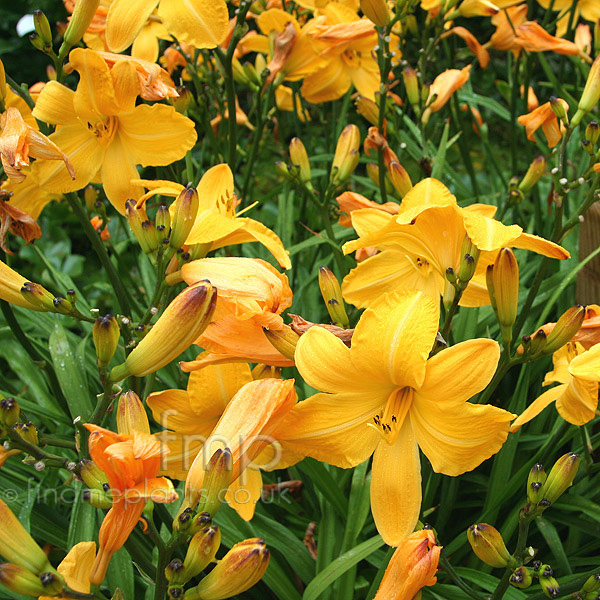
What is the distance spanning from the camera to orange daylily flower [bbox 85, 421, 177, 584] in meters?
0.89

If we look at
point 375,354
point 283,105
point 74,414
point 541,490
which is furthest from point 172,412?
point 283,105

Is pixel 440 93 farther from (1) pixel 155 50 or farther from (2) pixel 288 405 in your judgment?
(2) pixel 288 405

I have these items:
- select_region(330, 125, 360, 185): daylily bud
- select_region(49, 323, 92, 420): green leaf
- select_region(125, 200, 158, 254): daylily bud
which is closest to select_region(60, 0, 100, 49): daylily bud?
select_region(125, 200, 158, 254): daylily bud

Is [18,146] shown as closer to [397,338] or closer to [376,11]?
[397,338]

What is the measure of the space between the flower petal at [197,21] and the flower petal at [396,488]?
3.79ft

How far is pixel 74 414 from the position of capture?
5.66 feet

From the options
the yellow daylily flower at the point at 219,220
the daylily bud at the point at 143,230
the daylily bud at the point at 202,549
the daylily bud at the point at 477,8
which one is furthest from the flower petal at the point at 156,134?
the daylily bud at the point at 477,8

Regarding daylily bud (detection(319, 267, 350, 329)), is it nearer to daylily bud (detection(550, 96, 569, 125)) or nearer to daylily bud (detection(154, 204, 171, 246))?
daylily bud (detection(154, 204, 171, 246))

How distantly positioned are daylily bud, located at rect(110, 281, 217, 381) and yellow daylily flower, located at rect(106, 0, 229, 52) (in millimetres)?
997

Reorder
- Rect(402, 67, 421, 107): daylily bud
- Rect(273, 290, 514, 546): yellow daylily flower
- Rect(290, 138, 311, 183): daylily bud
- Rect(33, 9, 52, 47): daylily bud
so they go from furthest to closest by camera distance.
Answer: Rect(402, 67, 421, 107): daylily bud
Rect(290, 138, 311, 183): daylily bud
Rect(33, 9, 52, 47): daylily bud
Rect(273, 290, 514, 546): yellow daylily flower

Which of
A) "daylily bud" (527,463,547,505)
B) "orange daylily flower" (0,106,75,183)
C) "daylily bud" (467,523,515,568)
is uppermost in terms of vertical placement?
"orange daylily flower" (0,106,75,183)

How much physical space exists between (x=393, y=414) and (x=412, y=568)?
0.91 feet

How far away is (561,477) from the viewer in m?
1.07

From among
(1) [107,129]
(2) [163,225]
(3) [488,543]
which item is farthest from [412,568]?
(1) [107,129]
